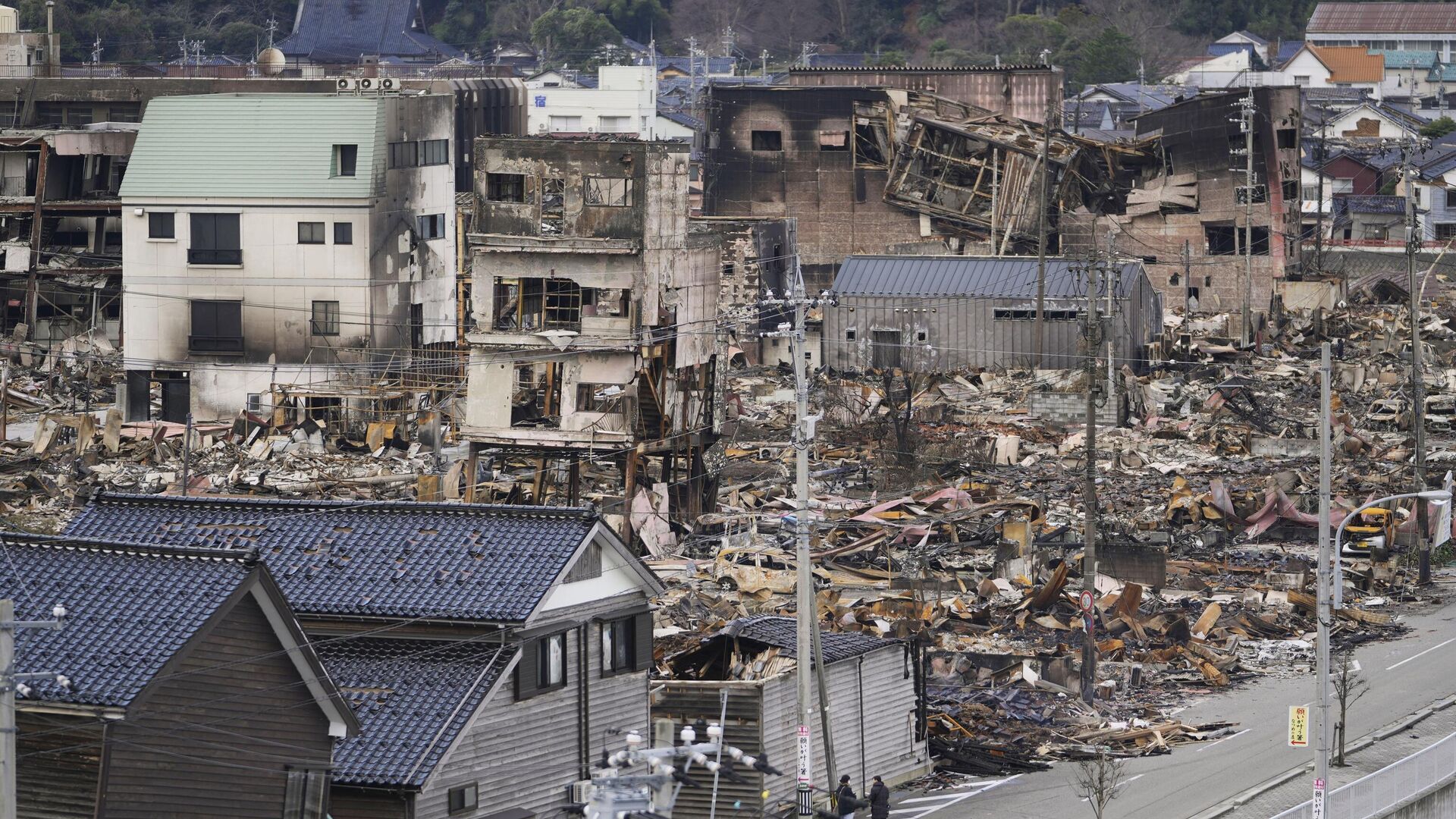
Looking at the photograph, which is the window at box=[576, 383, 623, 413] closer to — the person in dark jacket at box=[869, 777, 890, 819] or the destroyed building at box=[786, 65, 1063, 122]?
the person in dark jacket at box=[869, 777, 890, 819]

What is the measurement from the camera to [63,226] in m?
64.0

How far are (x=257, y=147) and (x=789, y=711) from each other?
109ft

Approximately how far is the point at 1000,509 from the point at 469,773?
20309 millimetres

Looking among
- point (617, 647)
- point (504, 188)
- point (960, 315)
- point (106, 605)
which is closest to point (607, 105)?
point (960, 315)

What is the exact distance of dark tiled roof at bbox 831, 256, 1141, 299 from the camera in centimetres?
6131

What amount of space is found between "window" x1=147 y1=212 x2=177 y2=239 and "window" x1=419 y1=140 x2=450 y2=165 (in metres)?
6.72

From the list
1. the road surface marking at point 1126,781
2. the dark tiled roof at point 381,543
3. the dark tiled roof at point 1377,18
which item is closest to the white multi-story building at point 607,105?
the dark tiled roof at point 1377,18

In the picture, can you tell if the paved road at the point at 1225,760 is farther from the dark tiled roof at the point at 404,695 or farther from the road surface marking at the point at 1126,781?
the dark tiled roof at the point at 404,695

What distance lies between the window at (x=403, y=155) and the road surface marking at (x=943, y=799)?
3266cm

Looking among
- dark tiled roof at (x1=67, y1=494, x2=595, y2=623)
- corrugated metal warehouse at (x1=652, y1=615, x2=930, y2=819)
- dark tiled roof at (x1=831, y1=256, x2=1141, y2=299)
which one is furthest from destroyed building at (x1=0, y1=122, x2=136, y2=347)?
dark tiled roof at (x1=67, y1=494, x2=595, y2=623)

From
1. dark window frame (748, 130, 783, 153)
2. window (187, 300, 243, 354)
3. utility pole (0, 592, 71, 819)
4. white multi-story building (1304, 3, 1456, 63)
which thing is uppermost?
white multi-story building (1304, 3, 1456, 63)

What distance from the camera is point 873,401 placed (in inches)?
2200

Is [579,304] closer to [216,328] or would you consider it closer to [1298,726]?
[216,328]

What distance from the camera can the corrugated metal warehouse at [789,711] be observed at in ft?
84.0
